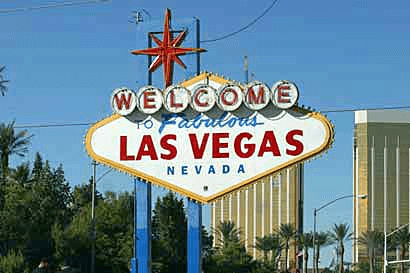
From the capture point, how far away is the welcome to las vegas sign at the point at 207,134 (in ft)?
81.6

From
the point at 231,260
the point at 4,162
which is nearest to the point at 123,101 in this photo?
the point at 4,162

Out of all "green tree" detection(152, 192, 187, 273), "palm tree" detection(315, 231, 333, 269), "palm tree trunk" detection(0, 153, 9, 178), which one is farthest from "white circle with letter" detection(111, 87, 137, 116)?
"palm tree" detection(315, 231, 333, 269)

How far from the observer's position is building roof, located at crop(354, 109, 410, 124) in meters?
166

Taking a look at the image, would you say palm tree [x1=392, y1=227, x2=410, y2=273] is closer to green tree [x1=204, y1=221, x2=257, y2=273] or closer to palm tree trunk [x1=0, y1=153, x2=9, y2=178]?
green tree [x1=204, y1=221, x2=257, y2=273]

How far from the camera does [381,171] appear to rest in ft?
593

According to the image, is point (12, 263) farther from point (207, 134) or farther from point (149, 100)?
point (207, 134)

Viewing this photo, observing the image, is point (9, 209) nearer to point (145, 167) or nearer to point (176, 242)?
point (176, 242)

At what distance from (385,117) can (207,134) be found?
147 metres

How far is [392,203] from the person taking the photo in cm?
18625

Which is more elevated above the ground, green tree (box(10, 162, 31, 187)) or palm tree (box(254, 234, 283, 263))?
green tree (box(10, 162, 31, 187))

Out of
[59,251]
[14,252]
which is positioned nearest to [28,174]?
[59,251]

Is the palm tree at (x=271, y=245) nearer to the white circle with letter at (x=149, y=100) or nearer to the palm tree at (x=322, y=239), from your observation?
the palm tree at (x=322, y=239)

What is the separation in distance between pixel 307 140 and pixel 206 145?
2779mm

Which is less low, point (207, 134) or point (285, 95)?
point (285, 95)
